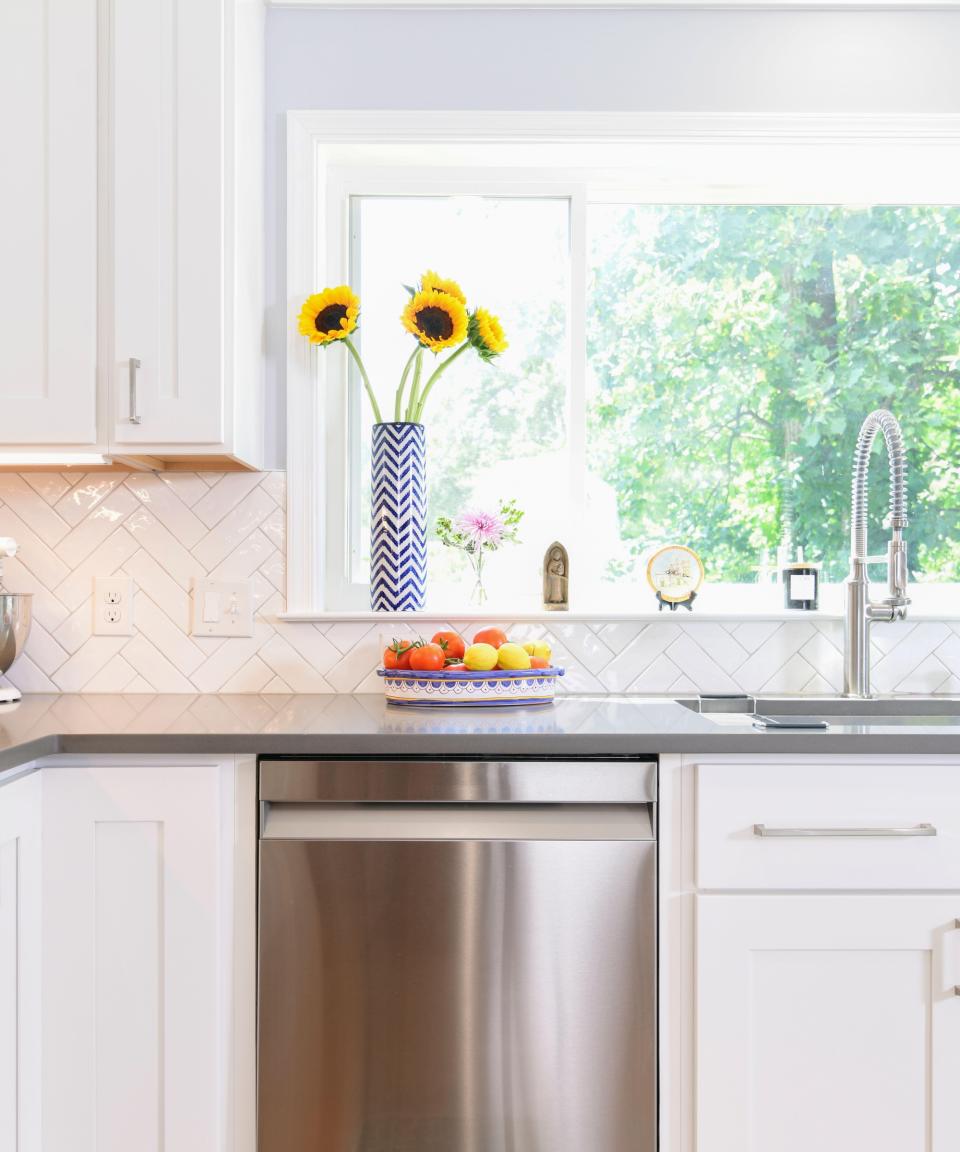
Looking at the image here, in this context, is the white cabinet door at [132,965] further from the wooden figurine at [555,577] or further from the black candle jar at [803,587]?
the black candle jar at [803,587]

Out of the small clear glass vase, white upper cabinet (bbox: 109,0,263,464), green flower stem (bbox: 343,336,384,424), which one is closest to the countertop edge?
white upper cabinet (bbox: 109,0,263,464)

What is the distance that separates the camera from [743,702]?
193cm

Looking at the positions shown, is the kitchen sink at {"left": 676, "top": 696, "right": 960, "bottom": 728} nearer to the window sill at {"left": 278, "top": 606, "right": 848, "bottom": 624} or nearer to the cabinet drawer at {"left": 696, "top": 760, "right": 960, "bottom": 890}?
the window sill at {"left": 278, "top": 606, "right": 848, "bottom": 624}

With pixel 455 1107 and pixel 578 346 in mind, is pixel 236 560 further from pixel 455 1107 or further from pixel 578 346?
pixel 455 1107

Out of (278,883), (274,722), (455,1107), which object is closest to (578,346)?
(274,722)

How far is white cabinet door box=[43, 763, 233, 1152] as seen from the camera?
1.42m

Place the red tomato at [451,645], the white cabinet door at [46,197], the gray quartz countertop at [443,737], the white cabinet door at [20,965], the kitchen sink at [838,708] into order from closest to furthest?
the white cabinet door at [20,965]
the gray quartz countertop at [443,737]
the white cabinet door at [46,197]
the red tomato at [451,645]
the kitchen sink at [838,708]

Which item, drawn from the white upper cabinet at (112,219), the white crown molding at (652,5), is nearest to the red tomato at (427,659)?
the white upper cabinet at (112,219)

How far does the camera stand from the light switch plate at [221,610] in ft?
6.56

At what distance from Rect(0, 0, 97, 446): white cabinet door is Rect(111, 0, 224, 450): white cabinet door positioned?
2.2 inches

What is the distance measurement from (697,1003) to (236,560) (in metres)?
1.24

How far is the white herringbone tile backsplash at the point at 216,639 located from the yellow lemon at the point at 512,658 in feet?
0.84

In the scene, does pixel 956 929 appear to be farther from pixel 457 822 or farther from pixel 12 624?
pixel 12 624

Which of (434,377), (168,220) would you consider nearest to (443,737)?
(434,377)
